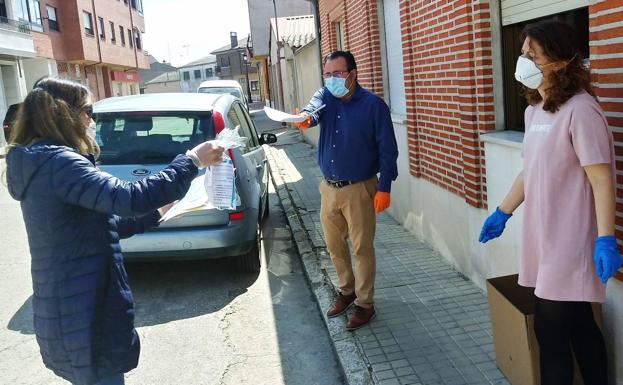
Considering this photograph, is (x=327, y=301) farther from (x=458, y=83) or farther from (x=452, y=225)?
(x=458, y=83)

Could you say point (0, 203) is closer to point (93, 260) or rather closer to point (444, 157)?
point (444, 157)

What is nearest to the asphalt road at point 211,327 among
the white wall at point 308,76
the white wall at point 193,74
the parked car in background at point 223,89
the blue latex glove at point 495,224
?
the blue latex glove at point 495,224

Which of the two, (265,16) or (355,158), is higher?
(265,16)

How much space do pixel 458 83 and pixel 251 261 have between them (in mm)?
2649

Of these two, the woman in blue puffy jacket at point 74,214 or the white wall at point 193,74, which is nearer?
the woman in blue puffy jacket at point 74,214

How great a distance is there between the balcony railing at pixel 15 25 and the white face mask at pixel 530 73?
24.2m

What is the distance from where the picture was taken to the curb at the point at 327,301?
363 centimetres

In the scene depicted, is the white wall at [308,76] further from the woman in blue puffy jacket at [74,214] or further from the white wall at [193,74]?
the white wall at [193,74]

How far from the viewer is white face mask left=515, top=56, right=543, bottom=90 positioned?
→ 2459 millimetres

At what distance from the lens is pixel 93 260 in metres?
2.27

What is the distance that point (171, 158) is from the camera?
16.9 ft

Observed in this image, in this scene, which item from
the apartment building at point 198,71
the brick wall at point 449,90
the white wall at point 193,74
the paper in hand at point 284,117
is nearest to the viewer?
the paper in hand at point 284,117

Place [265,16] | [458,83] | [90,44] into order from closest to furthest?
[458,83], [90,44], [265,16]

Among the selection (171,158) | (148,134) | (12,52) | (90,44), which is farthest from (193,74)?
(171,158)
